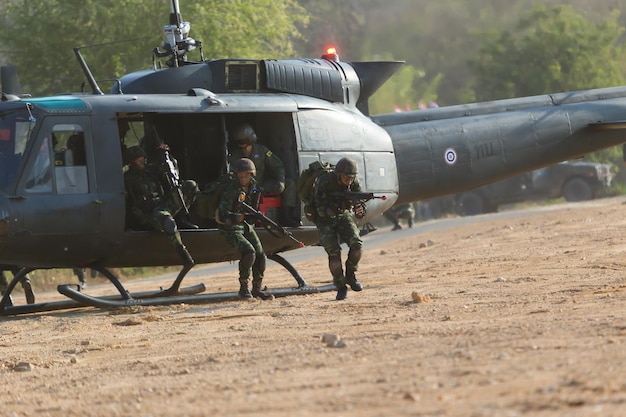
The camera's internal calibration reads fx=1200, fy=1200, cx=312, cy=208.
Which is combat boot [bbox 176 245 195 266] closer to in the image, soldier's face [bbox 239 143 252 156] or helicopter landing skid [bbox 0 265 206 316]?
helicopter landing skid [bbox 0 265 206 316]

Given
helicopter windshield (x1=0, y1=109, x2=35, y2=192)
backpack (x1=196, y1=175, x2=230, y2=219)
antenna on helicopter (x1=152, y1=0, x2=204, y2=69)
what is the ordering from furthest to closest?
antenna on helicopter (x1=152, y1=0, x2=204, y2=69) → backpack (x1=196, y1=175, x2=230, y2=219) → helicopter windshield (x1=0, y1=109, x2=35, y2=192)

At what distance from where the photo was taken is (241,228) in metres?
12.1

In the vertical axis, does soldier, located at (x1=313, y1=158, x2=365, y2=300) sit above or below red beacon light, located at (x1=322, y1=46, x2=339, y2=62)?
below

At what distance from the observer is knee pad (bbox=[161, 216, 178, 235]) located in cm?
1188

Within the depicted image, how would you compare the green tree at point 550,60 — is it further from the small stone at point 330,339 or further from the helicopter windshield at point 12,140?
the small stone at point 330,339

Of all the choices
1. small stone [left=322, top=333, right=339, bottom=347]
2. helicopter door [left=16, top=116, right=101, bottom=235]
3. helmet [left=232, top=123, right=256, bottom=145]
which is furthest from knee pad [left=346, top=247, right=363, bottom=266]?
small stone [left=322, top=333, right=339, bottom=347]

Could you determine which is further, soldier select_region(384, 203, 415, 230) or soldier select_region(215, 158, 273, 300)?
soldier select_region(384, 203, 415, 230)

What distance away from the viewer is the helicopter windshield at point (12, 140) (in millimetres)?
11438

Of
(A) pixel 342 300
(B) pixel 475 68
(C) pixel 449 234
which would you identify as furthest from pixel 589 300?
(B) pixel 475 68

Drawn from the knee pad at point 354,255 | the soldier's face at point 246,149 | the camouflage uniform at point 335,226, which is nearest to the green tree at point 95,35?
the soldier's face at point 246,149

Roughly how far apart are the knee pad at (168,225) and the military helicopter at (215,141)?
0.29 m

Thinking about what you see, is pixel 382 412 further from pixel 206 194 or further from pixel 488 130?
pixel 488 130

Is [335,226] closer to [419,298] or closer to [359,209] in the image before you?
[359,209]

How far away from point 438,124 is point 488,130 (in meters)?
0.68
